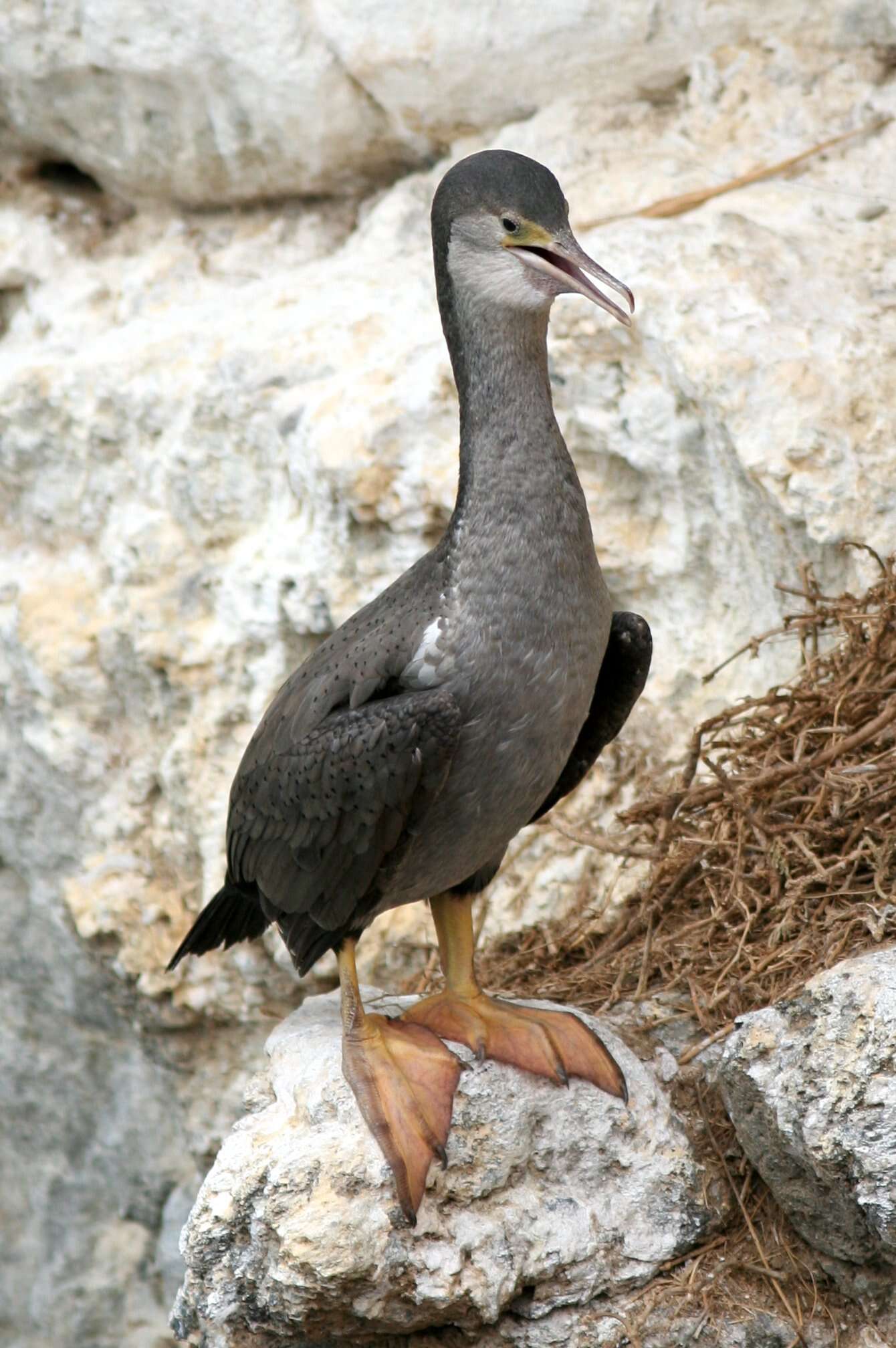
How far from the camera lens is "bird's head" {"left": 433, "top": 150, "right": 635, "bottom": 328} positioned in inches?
110

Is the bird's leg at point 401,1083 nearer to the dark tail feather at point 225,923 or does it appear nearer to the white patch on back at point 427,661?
the dark tail feather at point 225,923

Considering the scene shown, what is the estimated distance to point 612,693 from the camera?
3201mm

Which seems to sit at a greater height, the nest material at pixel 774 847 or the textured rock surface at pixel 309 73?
the textured rock surface at pixel 309 73

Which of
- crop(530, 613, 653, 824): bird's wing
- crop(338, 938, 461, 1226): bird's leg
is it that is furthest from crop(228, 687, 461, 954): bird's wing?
crop(530, 613, 653, 824): bird's wing

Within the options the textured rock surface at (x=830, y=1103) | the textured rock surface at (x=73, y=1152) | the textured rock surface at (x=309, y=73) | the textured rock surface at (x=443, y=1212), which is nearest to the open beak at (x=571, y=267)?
the textured rock surface at (x=830, y=1103)

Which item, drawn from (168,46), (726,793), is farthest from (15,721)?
(726,793)

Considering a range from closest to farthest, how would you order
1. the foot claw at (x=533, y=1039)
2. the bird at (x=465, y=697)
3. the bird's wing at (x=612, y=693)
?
the bird at (x=465, y=697)
the foot claw at (x=533, y=1039)
the bird's wing at (x=612, y=693)

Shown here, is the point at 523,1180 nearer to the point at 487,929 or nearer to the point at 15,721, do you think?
the point at 487,929

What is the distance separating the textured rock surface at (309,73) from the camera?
13.6ft

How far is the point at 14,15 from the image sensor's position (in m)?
4.56

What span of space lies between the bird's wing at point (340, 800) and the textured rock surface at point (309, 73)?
219 centimetres

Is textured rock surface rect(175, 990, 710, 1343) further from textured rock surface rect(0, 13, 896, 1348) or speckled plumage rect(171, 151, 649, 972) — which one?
textured rock surface rect(0, 13, 896, 1348)

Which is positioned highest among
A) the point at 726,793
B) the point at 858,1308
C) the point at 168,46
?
the point at 168,46

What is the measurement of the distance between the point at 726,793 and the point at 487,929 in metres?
0.93
